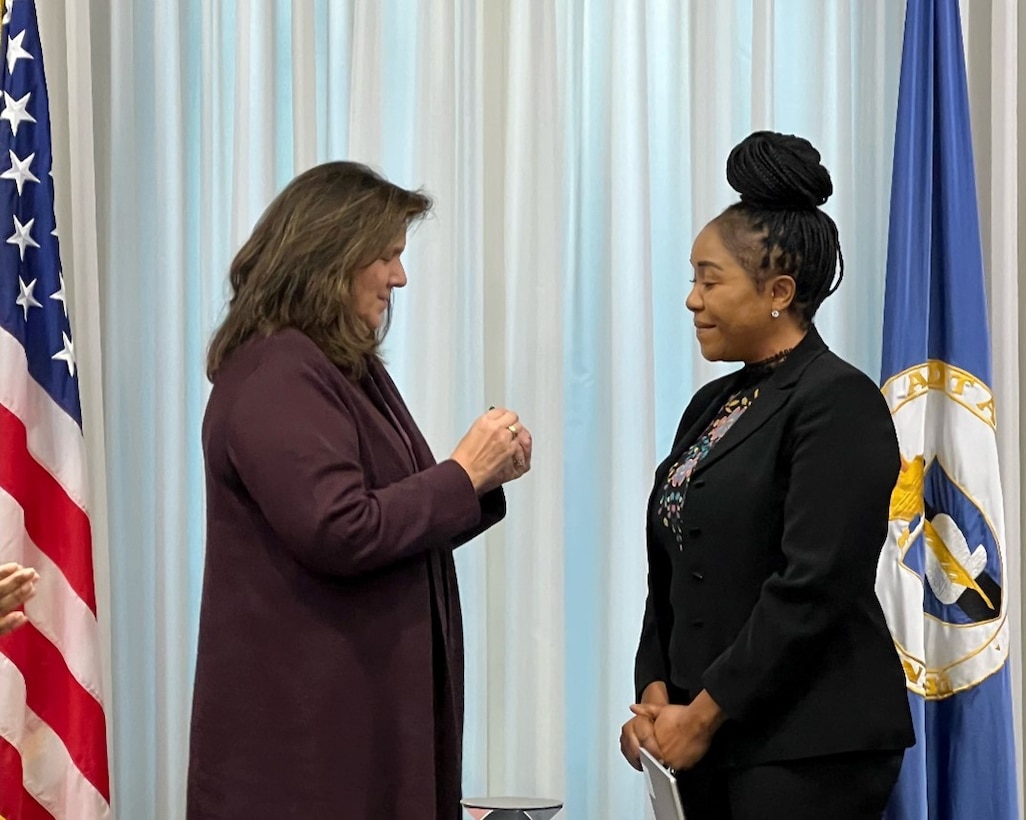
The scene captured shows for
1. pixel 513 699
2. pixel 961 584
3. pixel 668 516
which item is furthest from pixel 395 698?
pixel 961 584

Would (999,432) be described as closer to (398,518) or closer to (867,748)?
(867,748)

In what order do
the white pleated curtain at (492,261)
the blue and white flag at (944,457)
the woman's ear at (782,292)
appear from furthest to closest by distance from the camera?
the white pleated curtain at (492,261)
the blue and white flag at (944,457)
the woman's ear at (782,292)

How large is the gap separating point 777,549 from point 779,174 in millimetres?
567

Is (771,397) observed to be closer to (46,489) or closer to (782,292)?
(782,292)

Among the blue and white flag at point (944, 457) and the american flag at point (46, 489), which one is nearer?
the american flag at point (46, 489)

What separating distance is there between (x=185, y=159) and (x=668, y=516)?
155 centimetres

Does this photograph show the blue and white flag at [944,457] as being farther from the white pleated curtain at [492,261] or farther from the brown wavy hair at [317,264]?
the brown wavy hair at [317,264]

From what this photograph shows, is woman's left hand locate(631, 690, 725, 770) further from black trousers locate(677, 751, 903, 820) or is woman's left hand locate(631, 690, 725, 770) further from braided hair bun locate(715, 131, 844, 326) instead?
braided hair bun locate(715, 131, 844, 326)

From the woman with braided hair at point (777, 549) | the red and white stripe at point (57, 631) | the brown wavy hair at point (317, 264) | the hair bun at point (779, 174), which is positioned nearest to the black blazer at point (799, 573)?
the woman with braided hair at point (777, 549)

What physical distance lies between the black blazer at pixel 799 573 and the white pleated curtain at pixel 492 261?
1.01 meters

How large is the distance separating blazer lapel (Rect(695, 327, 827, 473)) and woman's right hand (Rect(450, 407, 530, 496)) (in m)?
0.29

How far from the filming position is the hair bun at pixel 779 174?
2090 millimetres

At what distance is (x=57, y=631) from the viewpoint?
2.71 meters

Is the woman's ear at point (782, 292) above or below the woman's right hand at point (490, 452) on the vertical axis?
above
